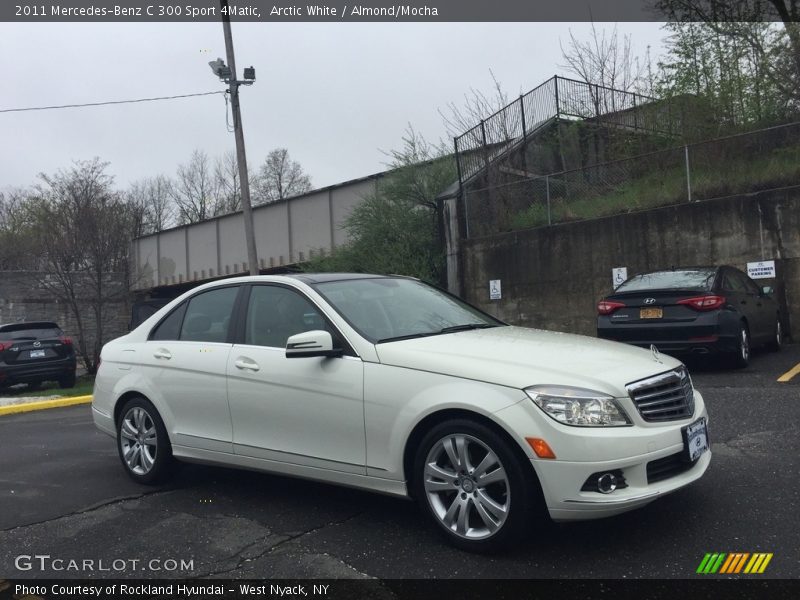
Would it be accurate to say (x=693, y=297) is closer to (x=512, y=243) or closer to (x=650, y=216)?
(x=650, y=216)

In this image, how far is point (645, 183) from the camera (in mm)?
15562

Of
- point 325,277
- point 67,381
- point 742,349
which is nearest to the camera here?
point 325,277

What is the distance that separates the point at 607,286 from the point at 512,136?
575 cm

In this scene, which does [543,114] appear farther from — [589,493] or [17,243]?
[17,243]

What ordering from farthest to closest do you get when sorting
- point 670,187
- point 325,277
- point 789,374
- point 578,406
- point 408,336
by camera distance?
1. point 670,187
2. point 789,374
3. point 325,277
4. point 408,336
5. point 578,406

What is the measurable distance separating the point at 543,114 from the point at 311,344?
16.7 m

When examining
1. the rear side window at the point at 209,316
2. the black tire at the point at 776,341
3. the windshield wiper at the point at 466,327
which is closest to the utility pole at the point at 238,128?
the black tire at the point at 776,341

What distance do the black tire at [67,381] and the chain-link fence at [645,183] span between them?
9777 millimetres

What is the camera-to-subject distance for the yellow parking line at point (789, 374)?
839 cm

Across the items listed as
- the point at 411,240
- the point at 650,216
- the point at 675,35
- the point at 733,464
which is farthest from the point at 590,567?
the point at 675,35

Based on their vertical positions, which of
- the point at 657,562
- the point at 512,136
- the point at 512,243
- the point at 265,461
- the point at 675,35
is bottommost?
the point at 657,562

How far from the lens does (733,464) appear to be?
5059 mm

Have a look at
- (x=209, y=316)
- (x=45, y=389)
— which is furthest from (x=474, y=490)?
(x=45, y=389)
